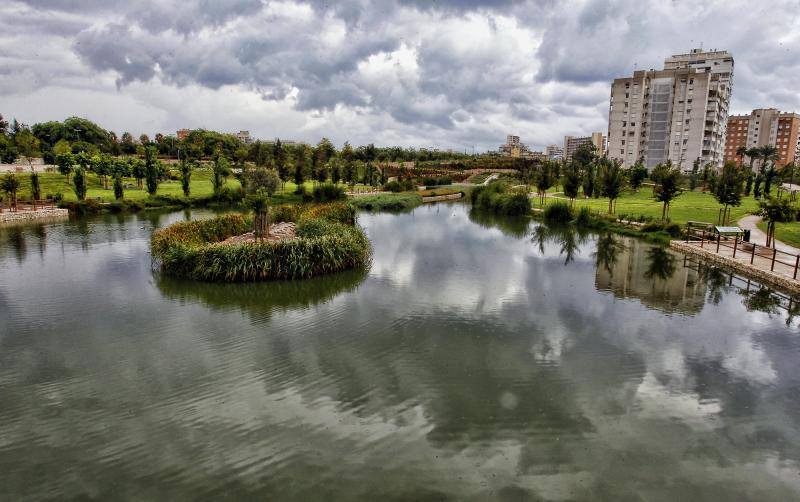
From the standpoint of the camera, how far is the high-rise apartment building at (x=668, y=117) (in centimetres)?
8750

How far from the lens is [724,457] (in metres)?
7.59

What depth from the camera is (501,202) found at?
146 ft

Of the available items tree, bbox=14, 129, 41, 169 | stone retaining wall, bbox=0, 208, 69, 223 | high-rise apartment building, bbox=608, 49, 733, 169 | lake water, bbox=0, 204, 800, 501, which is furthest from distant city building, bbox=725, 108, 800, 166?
tree, bbox=14, 129, 41, 169

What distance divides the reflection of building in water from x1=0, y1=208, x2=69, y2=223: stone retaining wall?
37.7 m

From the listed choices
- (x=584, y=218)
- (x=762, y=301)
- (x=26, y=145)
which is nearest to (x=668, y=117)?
(x=584, y=218)

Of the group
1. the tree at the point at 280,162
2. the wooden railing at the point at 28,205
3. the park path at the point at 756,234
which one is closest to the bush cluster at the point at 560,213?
the park path at the point at 756,234

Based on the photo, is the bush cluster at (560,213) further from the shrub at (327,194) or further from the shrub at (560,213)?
the shrub at (327,194)

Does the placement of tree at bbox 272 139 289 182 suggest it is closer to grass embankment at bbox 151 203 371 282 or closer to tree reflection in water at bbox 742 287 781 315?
grass embankment at bbox 151 203 371 282

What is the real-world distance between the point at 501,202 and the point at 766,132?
132201mm

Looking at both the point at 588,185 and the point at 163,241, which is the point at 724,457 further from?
the point at 588,185

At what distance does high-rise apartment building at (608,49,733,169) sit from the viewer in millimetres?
87500

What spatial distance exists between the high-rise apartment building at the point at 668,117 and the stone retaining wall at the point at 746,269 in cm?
7453

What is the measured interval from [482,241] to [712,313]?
47.1 ft

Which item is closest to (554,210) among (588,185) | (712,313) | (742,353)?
(588,185)
